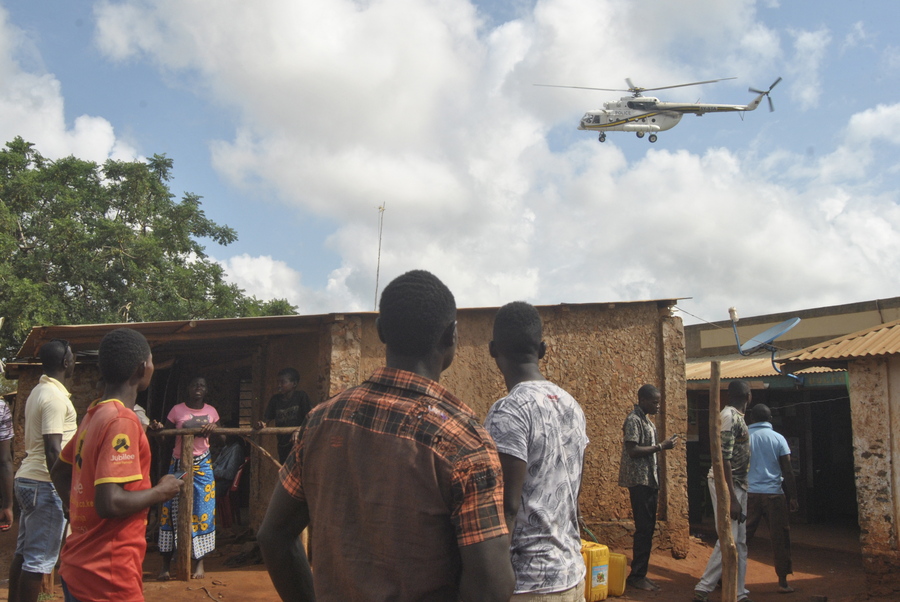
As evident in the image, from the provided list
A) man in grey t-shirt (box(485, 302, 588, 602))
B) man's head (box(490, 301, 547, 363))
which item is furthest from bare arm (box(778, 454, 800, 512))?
man's head (box(490, 301, 547, 363))

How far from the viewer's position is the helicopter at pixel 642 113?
2264 centimetres

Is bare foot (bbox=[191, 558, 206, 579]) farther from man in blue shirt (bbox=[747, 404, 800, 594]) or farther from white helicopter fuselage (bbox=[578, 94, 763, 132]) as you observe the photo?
white helicopter fuselage (bbox=[578, 94, 763, 132])

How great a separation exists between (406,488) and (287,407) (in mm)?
6082

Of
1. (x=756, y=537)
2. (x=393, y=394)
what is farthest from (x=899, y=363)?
(x=393, y=394)

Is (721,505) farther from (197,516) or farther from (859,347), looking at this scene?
(197,516)

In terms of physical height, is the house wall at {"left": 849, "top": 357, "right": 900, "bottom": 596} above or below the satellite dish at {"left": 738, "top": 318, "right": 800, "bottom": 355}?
below

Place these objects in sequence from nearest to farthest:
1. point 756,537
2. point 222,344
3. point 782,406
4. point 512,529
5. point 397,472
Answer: point 397,472 < point 512,529 < point 222,344 < point 756,537 < point 782,406

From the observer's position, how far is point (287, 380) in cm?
740

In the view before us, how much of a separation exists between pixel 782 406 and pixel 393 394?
41.8 feet

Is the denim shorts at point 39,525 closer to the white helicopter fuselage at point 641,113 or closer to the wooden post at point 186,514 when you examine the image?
the wooden post at point 186,514

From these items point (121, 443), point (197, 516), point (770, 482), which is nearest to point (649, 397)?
→ point (770, 482)

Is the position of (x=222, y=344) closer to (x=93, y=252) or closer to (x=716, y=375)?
(x=716, y=375)

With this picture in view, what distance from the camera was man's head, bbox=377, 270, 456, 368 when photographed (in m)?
1.80

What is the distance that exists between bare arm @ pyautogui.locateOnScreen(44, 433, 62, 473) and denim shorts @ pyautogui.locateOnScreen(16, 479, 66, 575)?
0.15m
